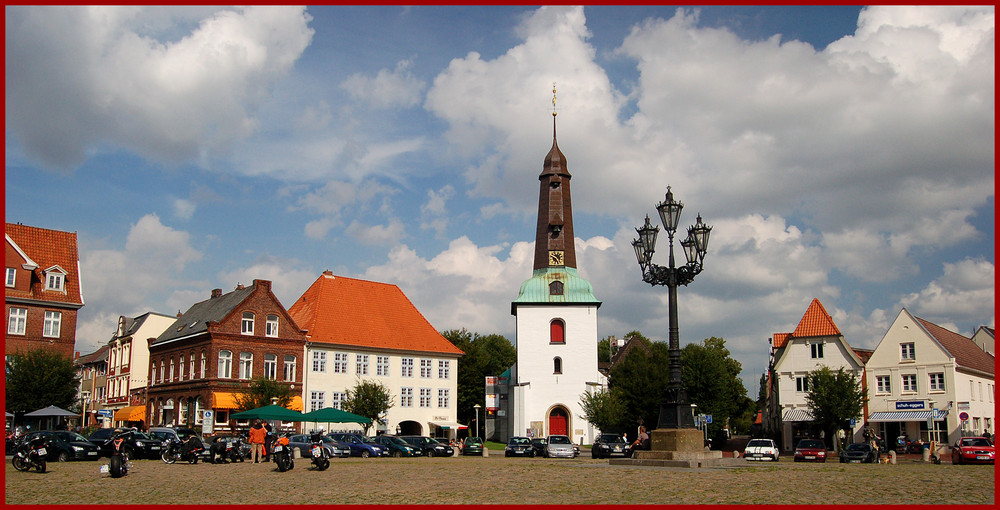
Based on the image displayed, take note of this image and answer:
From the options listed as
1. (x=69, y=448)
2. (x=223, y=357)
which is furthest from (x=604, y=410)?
(x=69, y=448)

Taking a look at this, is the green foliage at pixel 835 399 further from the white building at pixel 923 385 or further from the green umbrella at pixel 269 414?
the green umbrella at pixel 269 414

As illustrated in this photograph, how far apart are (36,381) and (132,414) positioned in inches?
420

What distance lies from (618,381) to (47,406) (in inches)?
1542

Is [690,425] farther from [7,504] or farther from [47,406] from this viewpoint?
[47,406]

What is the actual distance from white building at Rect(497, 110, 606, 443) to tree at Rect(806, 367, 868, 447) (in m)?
18.1

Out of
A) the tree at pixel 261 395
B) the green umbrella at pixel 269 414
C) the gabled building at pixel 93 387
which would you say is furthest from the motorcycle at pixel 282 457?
the gabled building at pixel 93 387

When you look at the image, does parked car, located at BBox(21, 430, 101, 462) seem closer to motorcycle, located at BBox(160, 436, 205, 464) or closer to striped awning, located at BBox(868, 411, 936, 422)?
motorcycle, located at BBox(160, 436, 205, 464)

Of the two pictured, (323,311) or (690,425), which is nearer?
(690,425)

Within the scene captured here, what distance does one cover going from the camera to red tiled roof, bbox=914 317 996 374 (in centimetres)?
5291

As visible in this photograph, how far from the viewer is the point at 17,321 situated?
5453 cm

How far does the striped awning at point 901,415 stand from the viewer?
166 feet

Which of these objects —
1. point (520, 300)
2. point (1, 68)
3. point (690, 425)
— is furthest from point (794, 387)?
point (1, 68)

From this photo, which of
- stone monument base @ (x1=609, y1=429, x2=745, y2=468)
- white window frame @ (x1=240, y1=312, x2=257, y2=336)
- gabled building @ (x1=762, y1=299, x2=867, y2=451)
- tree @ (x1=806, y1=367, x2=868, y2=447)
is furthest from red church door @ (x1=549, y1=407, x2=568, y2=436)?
stone monument base @ (x1=609, y1=429, x2=745, y2=468)

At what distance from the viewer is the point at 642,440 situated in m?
29.5
